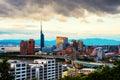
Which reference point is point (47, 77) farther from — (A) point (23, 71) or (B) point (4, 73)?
(B) point (4, 73)

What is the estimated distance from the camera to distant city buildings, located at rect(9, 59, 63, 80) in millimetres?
21516

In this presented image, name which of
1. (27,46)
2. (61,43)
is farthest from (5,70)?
(61,43)

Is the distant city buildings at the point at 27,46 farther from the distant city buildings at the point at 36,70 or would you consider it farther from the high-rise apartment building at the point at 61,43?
the distant city buildings at the point at 36,70

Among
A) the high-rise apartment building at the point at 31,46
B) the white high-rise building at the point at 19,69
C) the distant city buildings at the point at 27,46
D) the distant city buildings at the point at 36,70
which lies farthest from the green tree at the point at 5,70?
the high-rise apartment building at the point at 31,46

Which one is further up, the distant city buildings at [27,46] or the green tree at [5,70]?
the green tree at [5,70]

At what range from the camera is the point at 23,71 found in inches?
868

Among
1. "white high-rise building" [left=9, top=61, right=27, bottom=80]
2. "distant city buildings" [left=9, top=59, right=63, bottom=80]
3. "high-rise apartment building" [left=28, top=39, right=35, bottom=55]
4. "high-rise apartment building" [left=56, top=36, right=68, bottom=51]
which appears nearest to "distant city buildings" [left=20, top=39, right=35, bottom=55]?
"high-rise apartment building" [left=28, top=39, right=35, bottom=55]

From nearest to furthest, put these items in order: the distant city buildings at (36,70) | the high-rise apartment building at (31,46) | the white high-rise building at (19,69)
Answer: the white high-rise building at (19,69) < the distant city buildings at (36,70) < the high-rise apartment building at (31,46)

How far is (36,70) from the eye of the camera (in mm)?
22859

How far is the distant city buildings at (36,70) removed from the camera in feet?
70.6

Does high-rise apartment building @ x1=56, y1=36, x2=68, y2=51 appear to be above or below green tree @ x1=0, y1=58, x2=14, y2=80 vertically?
below

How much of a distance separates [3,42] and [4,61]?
115 metres

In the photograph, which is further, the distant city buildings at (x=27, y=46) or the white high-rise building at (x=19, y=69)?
the distant city buildings at (x=27, y=46)

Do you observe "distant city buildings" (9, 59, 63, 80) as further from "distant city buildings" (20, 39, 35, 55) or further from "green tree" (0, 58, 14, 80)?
"distant city buildings" (20, 39, 35, 55)
